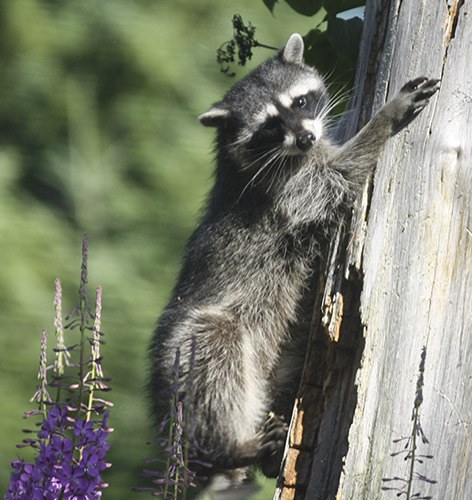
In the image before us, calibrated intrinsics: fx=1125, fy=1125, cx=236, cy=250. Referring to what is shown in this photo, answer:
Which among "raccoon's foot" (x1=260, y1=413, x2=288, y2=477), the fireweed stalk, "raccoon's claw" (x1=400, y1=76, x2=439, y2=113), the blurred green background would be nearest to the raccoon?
"raccoon's foot" (x1=260, y1=413, x2=288, y2=477)

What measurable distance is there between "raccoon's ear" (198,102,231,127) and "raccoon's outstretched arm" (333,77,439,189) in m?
0.60

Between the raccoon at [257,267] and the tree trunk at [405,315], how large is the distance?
0.34 meters

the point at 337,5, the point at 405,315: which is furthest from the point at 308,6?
the point at 405,315

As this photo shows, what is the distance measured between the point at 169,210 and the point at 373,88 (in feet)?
13.8

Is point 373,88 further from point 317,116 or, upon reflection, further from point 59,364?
point 59,364

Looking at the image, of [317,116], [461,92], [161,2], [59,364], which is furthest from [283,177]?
[161,2]

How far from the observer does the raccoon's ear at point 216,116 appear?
4.78m

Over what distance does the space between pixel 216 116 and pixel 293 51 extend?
0.49 m

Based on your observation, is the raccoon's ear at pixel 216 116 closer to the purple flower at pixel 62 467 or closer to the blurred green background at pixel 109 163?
the purple flower at pixel 62 467

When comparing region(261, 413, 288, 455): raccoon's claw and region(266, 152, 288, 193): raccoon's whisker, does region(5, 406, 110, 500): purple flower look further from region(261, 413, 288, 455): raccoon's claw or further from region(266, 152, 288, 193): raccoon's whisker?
region(266, 152, 288, 193): raccoon's whisker

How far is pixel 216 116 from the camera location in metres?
4.80

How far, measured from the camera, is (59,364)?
297 cm

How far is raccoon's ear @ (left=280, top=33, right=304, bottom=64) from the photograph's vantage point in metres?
4.93

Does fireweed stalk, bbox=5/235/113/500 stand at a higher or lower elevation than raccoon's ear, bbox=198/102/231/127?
lower
